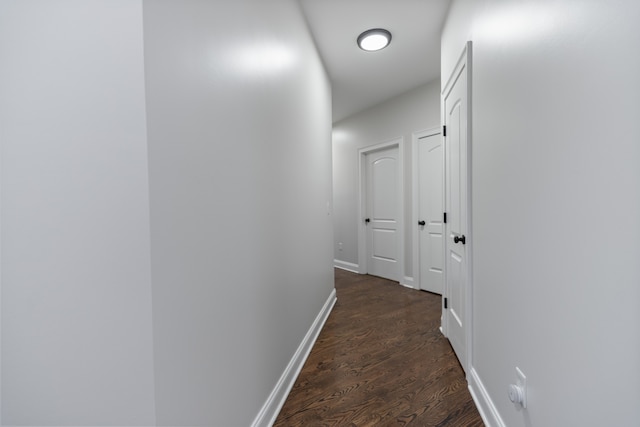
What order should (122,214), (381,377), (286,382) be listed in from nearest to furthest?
(122,214) < (286,382) < (381,377)

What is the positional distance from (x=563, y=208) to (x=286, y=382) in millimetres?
1611

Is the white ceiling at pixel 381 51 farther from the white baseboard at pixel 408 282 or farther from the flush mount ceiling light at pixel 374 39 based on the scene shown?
the white baseboard at pixel 408 282

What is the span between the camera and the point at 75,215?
81 cm

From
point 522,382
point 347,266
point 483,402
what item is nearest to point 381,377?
point 483,402

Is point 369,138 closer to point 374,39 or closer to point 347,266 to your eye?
point 374,39

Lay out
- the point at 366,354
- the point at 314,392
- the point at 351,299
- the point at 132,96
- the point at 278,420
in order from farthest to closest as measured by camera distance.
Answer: the point at 351,299
the point at 366,354
the point at 314,392
the point at 278,420
the point at 132,96

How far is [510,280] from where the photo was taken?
4.01 feet

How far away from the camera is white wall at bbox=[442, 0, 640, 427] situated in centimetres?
64

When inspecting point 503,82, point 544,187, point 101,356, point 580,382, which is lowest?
point 580,382

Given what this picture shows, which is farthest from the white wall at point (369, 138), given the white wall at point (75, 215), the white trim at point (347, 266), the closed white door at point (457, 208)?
the white wall at point (75, 215)

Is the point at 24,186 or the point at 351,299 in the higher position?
the point at 24,186

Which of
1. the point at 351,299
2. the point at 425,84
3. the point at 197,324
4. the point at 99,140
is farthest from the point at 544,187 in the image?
the point at 425,84

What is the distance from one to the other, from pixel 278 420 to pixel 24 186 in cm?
150

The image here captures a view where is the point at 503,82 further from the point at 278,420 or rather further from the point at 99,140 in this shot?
the point at 278,420
